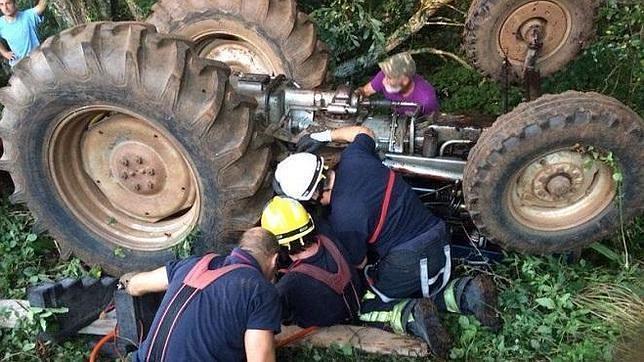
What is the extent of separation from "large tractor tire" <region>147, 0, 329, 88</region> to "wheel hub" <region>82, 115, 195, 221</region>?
49.3 inches

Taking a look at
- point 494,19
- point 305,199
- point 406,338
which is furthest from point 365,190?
point 494,19

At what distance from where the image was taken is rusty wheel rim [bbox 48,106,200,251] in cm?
375

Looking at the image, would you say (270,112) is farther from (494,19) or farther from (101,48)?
(494,19)

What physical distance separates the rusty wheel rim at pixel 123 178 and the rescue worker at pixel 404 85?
1.37 m

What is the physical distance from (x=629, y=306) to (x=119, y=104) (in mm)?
2951

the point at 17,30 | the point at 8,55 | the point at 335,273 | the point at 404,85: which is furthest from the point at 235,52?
the point at 8,55

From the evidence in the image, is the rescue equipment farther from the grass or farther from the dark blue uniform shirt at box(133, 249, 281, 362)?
the dark blue uniform shirt at box(133, 249, 281, 362)

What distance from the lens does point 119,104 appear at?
3455mm

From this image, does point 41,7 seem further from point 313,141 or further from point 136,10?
point 313,141

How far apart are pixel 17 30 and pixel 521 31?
419 cm

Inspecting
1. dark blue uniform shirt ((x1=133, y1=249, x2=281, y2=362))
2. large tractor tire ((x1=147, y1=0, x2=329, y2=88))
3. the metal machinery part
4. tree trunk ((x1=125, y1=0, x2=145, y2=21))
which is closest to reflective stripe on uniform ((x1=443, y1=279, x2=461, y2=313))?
the metal machinery part

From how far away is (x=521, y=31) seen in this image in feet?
14.8

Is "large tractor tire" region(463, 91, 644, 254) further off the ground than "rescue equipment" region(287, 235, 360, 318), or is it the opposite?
"large tractor tire" region(463, 91, 644, 254)

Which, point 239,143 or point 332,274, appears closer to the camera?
point 239,143
